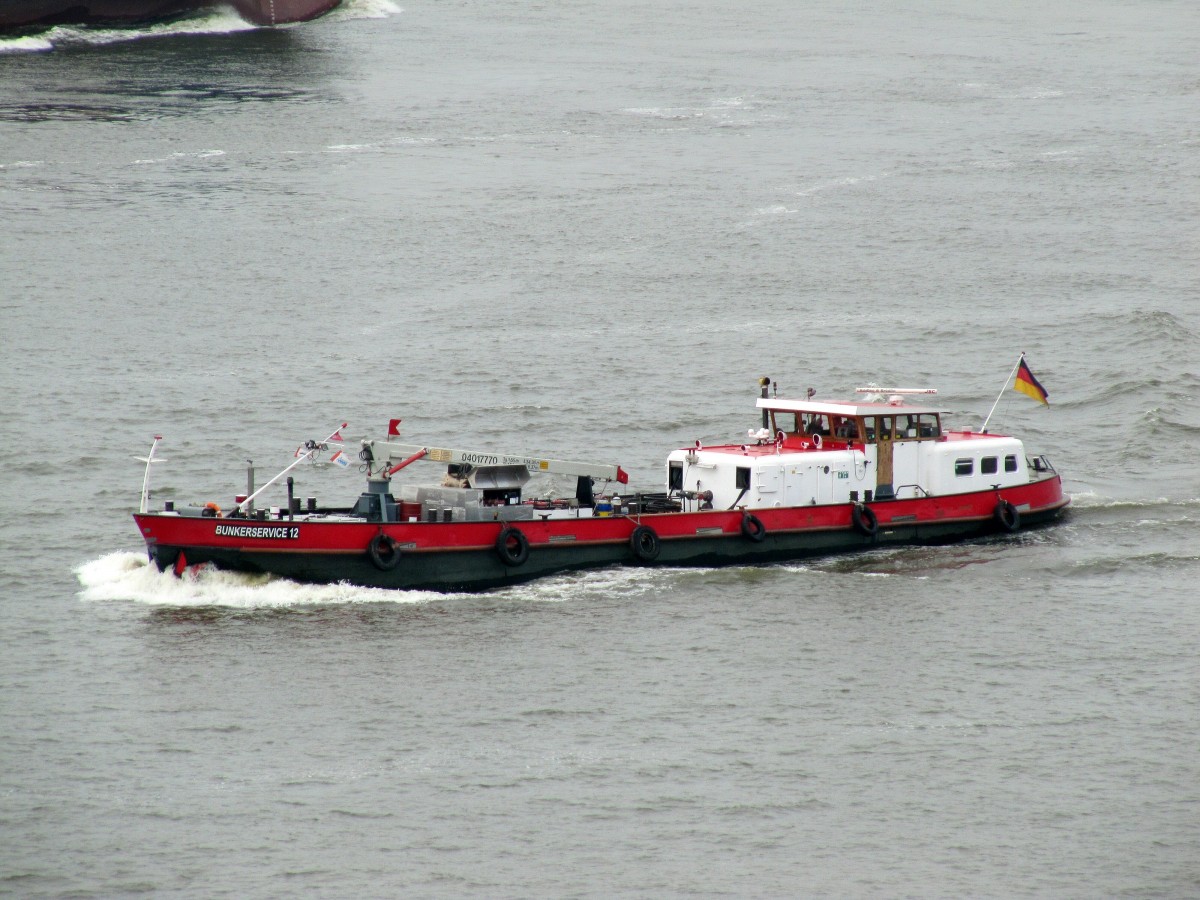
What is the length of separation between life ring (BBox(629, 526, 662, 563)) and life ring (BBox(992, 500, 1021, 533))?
30.1ft

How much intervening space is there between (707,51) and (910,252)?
133 feet

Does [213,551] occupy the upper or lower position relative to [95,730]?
upper

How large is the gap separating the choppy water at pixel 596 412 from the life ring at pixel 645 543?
1.69 ft

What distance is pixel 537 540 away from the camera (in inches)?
1415

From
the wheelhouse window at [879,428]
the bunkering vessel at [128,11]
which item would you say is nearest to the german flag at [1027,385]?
the wheelhouse window at [879,428]

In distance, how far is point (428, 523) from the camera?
3491cm

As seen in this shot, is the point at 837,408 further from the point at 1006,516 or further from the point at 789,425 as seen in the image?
the point at 1006,516

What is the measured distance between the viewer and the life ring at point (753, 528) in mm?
37438

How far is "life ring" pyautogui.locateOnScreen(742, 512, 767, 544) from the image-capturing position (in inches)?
1474

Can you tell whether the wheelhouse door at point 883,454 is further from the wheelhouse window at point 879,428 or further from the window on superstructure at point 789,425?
the window on superstructure at point 789,425

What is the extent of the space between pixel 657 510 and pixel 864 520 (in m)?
4.79

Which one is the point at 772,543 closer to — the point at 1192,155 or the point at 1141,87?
the point at 1192,155

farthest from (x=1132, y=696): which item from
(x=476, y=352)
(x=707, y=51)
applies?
(x=707, y=51)

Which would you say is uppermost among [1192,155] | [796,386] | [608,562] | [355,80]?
[355,80]
